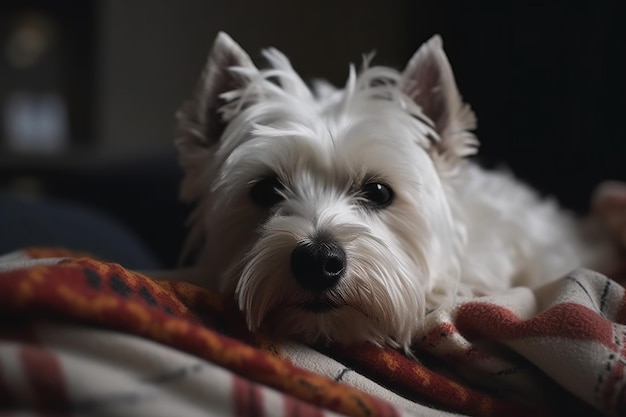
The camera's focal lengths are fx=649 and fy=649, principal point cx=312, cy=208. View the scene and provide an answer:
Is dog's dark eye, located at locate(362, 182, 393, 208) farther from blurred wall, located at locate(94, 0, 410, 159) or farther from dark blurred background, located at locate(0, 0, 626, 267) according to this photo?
blurred wall, located at locate(94, 0, 410, 159)

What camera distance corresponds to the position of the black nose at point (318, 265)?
0.89 meters

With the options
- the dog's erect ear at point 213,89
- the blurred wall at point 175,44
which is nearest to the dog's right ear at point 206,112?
the dog's erect ear at point 213,89

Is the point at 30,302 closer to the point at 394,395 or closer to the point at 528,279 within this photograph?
the point at 394,395

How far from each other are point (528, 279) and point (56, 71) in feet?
11.6

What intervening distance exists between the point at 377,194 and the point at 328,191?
0.08 m

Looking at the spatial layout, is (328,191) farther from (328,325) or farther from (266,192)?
(328,325)

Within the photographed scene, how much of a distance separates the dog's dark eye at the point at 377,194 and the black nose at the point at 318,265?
20cm

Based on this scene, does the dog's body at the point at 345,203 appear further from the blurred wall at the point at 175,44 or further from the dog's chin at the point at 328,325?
the blurred wall at the point at 175,44

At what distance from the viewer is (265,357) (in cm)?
70

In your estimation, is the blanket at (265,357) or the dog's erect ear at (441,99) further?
the dog's erect ear at (441,99)

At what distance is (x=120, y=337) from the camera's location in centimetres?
63

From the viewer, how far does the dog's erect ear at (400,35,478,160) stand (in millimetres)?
1146

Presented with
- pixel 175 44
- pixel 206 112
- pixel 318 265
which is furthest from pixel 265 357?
pixel 175 44

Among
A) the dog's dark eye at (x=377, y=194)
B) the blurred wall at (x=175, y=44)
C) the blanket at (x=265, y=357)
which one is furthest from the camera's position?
the blurred wall at (x=175, y=44)
